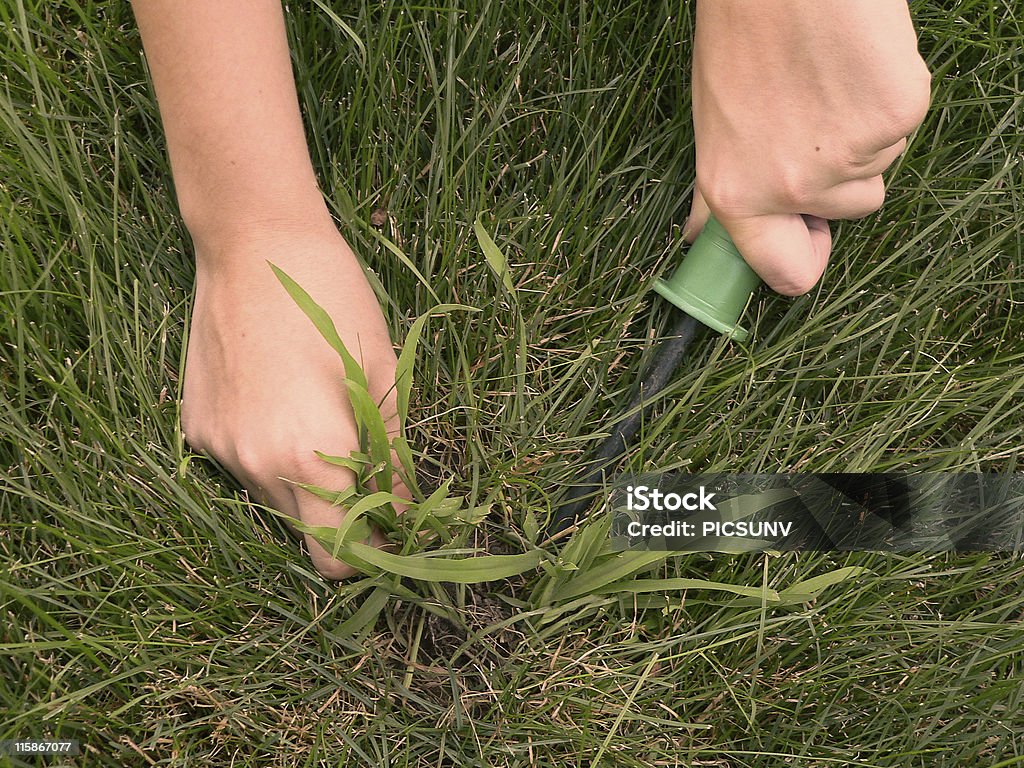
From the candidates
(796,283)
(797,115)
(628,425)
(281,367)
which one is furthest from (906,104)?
(281,367)

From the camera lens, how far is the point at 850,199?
0.88 m

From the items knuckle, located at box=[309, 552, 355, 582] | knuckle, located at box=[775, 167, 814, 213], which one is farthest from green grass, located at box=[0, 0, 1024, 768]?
knuckle, located at box=[775, 167, 814, 213]

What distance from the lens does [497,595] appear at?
2.90 feet

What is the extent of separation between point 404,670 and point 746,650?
336mm

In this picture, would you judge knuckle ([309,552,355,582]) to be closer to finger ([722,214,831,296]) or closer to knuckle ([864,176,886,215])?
finger ([722,214,831,296])

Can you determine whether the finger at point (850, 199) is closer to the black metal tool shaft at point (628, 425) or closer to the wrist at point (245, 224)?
the black metal tool shaft at point (628, 425)

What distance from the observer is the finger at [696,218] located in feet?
3.10

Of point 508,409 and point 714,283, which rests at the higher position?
point 714,283

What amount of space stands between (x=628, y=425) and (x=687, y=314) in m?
0.13

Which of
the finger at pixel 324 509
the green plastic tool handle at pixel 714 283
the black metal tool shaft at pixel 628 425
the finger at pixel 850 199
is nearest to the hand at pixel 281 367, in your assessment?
the finger at pixel 324 509

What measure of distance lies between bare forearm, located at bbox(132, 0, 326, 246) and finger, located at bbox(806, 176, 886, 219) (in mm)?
493

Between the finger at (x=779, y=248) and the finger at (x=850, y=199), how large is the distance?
22 mm

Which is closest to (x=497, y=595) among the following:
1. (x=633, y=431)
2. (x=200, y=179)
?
(x=633, y=431)

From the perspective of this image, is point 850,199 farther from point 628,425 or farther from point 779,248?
point 628,425
